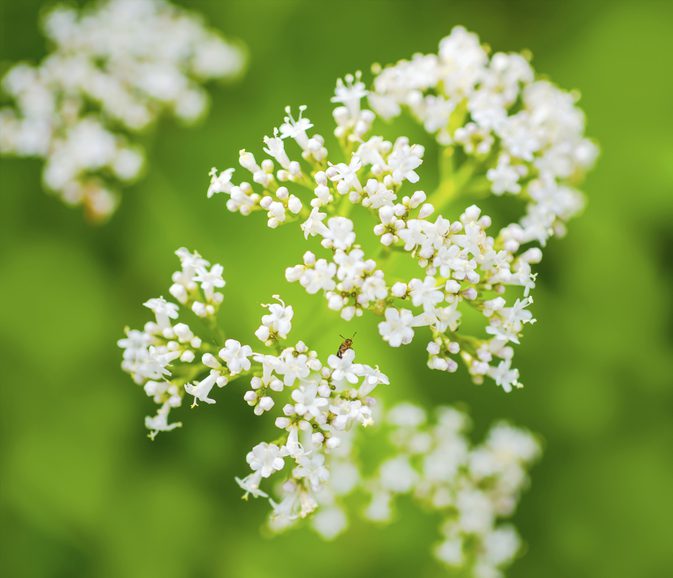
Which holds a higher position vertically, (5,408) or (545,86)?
(545,86)

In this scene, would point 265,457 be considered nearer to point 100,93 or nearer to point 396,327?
point 396,327

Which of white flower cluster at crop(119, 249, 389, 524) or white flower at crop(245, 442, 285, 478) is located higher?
white flower cluster at crop(119, 249, 389, 524)

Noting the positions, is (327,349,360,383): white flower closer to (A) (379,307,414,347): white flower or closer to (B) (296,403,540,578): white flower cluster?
(A) (379,307,414,347): white flower

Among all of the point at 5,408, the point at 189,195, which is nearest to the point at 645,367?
the point at 189,195

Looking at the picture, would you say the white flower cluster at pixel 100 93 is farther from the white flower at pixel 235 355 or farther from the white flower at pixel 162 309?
the white flower at pixel 235 355

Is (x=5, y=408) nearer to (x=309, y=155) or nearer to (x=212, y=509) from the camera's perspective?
(x=212, y=509)

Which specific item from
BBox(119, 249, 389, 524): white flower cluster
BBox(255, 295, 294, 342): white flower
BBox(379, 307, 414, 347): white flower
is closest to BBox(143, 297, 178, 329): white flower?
BBox(119, 249, 389, 524): white flower cluster
